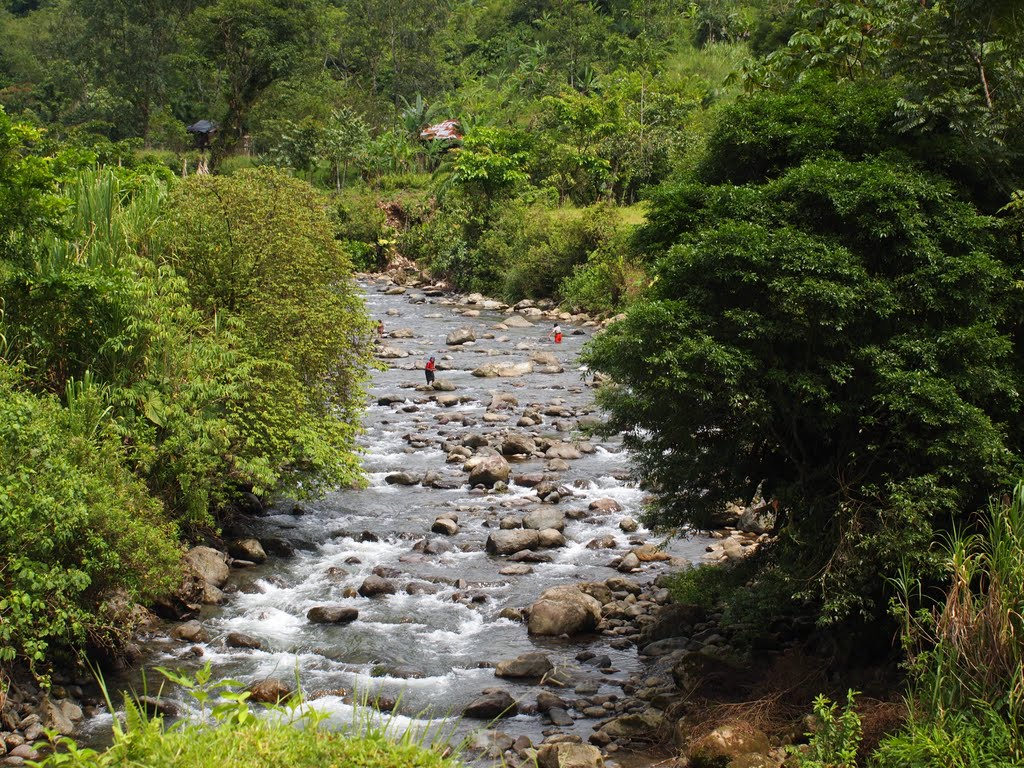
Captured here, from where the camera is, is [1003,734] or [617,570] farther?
[617,570]

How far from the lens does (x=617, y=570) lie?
13.5m

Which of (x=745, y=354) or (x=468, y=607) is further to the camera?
(x=468, y=607)

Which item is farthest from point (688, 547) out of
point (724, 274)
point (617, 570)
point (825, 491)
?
point (724, 274)

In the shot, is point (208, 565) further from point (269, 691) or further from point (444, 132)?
point (444, 132)

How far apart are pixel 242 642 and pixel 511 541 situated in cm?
433

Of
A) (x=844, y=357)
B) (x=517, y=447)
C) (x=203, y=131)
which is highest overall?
(x=203, y=131)

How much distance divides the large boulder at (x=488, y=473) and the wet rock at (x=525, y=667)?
6549mm

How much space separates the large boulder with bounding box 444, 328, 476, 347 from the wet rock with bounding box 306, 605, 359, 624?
721 inches

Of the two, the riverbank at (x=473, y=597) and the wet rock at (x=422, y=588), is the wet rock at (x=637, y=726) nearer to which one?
the riverbank at (x=473, y=597)

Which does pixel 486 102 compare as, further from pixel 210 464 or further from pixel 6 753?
pixel 6 753

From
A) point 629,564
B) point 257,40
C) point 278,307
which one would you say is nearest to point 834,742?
point 629,564

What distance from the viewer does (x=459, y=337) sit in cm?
3022

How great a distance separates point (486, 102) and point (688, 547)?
4982 centimetres

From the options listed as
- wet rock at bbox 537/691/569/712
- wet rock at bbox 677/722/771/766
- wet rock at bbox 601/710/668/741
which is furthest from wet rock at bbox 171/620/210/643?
wet rock at bbox 677/722/771/766
